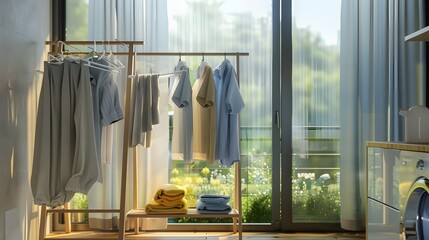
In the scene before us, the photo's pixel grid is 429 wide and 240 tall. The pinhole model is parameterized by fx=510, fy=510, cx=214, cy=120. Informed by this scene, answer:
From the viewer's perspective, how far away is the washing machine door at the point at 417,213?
2.25m

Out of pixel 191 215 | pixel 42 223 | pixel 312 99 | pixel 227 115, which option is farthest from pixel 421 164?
pixel 42 223

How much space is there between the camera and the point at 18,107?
3133 mm

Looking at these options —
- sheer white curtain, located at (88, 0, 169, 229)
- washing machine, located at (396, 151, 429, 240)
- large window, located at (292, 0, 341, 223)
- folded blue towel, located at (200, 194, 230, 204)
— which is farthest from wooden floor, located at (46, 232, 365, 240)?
washing machine, located at (396, 151, 429, 240)

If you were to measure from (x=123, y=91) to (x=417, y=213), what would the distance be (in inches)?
88.4

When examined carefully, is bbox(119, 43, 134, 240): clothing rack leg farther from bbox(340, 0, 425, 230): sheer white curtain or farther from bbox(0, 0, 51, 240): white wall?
bbox(340, 0, 425, 230): sheer white curtain

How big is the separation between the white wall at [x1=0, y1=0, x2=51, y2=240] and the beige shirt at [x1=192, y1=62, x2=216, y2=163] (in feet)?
3.56

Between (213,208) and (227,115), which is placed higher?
(227,115)

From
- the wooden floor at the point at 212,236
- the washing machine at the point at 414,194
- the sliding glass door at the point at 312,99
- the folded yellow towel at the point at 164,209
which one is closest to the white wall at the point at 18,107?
the wooden floor at the point at 212,236

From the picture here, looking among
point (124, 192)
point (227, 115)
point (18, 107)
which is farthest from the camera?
point (227, 115)

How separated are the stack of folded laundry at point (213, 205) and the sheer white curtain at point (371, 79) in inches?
37.2

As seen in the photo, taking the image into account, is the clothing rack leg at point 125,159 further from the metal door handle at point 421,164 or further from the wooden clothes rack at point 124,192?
the metal door handle at point 421,164

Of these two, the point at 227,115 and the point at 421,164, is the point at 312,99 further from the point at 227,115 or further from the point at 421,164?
the point at 421,164

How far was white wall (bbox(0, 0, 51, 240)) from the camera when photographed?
2904 millimetres

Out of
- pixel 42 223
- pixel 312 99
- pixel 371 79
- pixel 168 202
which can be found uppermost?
pixel 371 79
